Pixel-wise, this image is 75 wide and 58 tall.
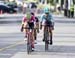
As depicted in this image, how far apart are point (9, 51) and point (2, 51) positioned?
0.30 metres

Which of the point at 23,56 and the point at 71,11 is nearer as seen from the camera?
the point at 23,56

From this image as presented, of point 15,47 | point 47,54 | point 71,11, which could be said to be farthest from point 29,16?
point 71,11

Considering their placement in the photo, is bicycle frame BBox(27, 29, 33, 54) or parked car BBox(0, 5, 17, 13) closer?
bicycle frame BBox(27, 29, 33, 54)

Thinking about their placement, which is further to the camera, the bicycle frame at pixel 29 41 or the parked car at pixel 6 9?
the parked car at pixel 6 9

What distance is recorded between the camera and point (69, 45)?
22797 millimetres

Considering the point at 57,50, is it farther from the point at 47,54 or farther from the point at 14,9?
the point at 14,9

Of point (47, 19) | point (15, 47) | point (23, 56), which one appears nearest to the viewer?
point (23, 56)

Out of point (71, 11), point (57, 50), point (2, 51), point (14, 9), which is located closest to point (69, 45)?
point (57, 50)

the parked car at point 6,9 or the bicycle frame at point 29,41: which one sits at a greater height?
the bicycle frame at point 29,41

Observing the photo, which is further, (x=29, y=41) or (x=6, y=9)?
(x=6, y=9)

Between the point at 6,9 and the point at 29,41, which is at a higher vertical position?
the point at 29,41

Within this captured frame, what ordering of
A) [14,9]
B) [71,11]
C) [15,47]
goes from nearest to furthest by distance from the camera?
1. [15,47]
2. [71,11]
3. [14,9]

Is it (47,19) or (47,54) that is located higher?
(47,19)

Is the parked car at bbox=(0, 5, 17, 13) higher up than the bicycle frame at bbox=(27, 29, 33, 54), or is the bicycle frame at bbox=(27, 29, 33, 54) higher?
the bicycle frame at bbox=(27, 29, 33, 54)
